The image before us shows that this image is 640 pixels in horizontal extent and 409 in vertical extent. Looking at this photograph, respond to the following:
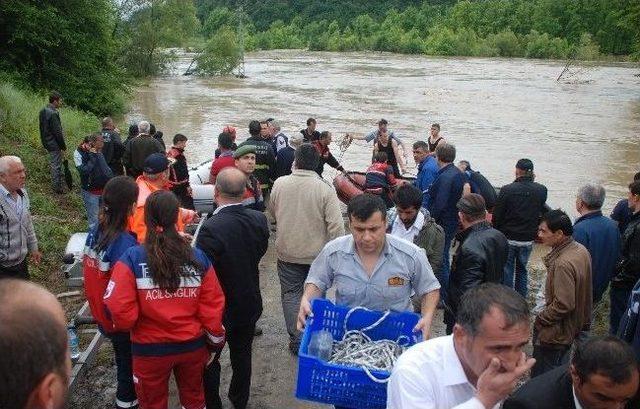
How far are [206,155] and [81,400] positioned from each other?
43.9 ft

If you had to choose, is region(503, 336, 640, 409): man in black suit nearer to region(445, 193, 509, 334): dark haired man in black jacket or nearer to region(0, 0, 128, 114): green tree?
region(445, 193, 509, 334): dark haired man in black jacket

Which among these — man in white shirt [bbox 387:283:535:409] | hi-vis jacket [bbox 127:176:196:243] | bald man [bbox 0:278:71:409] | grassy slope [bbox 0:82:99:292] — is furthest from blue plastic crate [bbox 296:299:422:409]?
grassy slope [bbox 0:82:99:292]

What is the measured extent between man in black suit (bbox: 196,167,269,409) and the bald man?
2237mm

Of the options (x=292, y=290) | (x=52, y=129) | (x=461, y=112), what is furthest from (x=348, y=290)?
(x=461, y=112)

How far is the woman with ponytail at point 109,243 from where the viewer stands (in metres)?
3.57

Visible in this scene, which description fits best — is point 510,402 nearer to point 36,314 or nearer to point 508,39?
point 36,314

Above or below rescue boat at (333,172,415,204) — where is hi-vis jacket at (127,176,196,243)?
above

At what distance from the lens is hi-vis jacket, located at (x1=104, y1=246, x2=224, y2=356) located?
3172mm

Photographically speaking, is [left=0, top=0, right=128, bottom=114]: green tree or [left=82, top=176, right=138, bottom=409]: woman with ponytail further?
[left=0, top=0, right=128, bottom=114]: green tree

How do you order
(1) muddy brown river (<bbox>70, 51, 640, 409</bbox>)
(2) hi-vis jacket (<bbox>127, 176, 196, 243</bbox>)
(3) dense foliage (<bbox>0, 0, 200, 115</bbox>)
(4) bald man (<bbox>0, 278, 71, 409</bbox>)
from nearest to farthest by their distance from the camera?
(4) bald man (<bbox>0, 278, 71, 409</bbox>), (2) hi-vis jacket (<bbox>127, 176, 196, 243</bbox>), (1) muddy brown river (<bbox>70, 51, 640, 409</bbox>), (3) dense foliage (<bbox>0, 0, 200, 115</bbox>)

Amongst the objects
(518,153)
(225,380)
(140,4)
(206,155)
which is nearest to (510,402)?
(225,380)

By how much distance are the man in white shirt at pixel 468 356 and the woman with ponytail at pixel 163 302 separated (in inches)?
56.8

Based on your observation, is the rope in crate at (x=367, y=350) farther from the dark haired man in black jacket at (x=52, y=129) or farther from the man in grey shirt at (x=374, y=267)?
the dark haired man in black jacket at (x=52, y=129)

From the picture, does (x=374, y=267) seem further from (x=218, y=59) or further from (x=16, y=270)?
(x=218, y=59)
